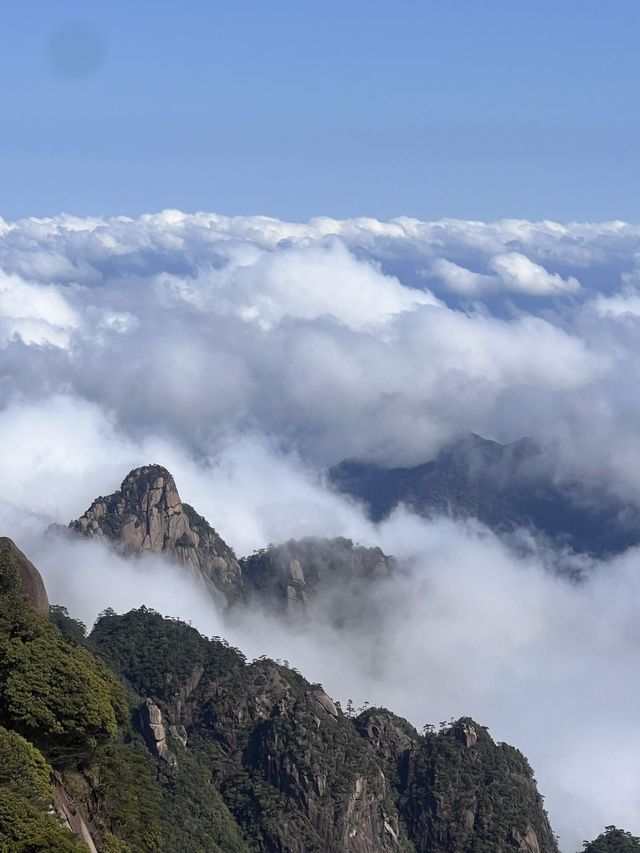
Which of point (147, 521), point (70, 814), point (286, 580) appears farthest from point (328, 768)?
point (286, 580)

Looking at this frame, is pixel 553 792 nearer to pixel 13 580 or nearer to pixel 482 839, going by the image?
pixel 482 839

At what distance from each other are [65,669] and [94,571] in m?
120

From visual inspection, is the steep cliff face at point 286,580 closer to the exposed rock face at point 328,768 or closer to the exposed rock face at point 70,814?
the exposed rock face at point 328,768

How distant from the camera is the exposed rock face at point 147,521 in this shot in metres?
174

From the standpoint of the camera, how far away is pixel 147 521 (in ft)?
572

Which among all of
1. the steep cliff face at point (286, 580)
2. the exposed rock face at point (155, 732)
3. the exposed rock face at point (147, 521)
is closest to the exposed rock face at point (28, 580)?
the exposed rock face at point (155, 732)

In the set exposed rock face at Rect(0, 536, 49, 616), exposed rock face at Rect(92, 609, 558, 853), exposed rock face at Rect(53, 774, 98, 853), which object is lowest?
exposed rock face at Rect(53, 774, 98, 853)

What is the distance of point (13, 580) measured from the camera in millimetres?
65375

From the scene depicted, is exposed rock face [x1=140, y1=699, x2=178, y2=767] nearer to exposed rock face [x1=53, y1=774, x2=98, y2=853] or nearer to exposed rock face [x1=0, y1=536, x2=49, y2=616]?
exposed rock face [x1=0, y1=536, x2=49, y2=616]

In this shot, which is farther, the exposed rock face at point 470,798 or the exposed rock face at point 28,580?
the exposed rock face at point 470,798

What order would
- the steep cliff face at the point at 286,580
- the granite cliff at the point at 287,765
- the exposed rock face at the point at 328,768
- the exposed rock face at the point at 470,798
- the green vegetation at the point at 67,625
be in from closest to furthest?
the granite cliff at the point at 287,765
the exposed rock face at the point at 328,768
the exposed rock face at the point at 470,798
the green vegetation at the point at 67,625
the steep cliff face at the point at 286,580

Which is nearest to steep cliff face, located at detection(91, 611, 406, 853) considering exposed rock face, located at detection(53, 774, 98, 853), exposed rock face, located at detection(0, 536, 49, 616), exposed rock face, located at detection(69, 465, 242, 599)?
exposed rock face, located at detection(0, 536, 49, 616)

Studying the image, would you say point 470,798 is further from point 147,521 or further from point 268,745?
point 147,521

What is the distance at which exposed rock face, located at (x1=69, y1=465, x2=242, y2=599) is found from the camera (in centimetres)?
17425
